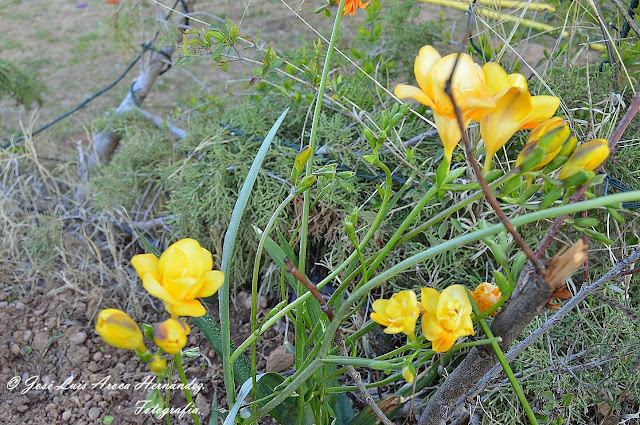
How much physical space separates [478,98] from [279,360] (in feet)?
2.70

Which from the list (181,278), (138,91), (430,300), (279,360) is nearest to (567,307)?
(430,300)

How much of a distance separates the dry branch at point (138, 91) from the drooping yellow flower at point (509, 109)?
5.26ft

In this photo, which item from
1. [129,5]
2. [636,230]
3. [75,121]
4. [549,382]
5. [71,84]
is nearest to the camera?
[549,382]

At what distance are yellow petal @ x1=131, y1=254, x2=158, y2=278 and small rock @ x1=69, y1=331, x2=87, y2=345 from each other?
883mm

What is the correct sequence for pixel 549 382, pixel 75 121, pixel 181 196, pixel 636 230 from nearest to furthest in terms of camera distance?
pixel 549 382 < pixel 636 230 < pixel 181 196 < pixel 75 121

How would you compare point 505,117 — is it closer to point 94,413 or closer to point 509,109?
point 509,109

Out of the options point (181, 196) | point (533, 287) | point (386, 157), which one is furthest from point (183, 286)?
point (181, 196)

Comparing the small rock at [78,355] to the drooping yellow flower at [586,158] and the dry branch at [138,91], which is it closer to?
the dry branch at [138,91]

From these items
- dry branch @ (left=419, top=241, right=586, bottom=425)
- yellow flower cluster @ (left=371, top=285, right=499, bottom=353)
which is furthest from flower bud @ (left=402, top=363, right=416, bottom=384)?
dry branch @ (left=419, top=241, right=586, bottom=425)

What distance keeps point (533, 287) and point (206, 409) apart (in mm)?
772

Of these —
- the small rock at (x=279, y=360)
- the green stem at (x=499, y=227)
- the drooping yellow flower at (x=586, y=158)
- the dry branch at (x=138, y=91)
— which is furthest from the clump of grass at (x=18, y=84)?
the drooping yellow flower at (x=586, y=158)

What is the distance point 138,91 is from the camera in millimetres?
2049

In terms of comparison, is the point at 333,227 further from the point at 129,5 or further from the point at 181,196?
the point at 129,5

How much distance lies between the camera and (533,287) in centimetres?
55
